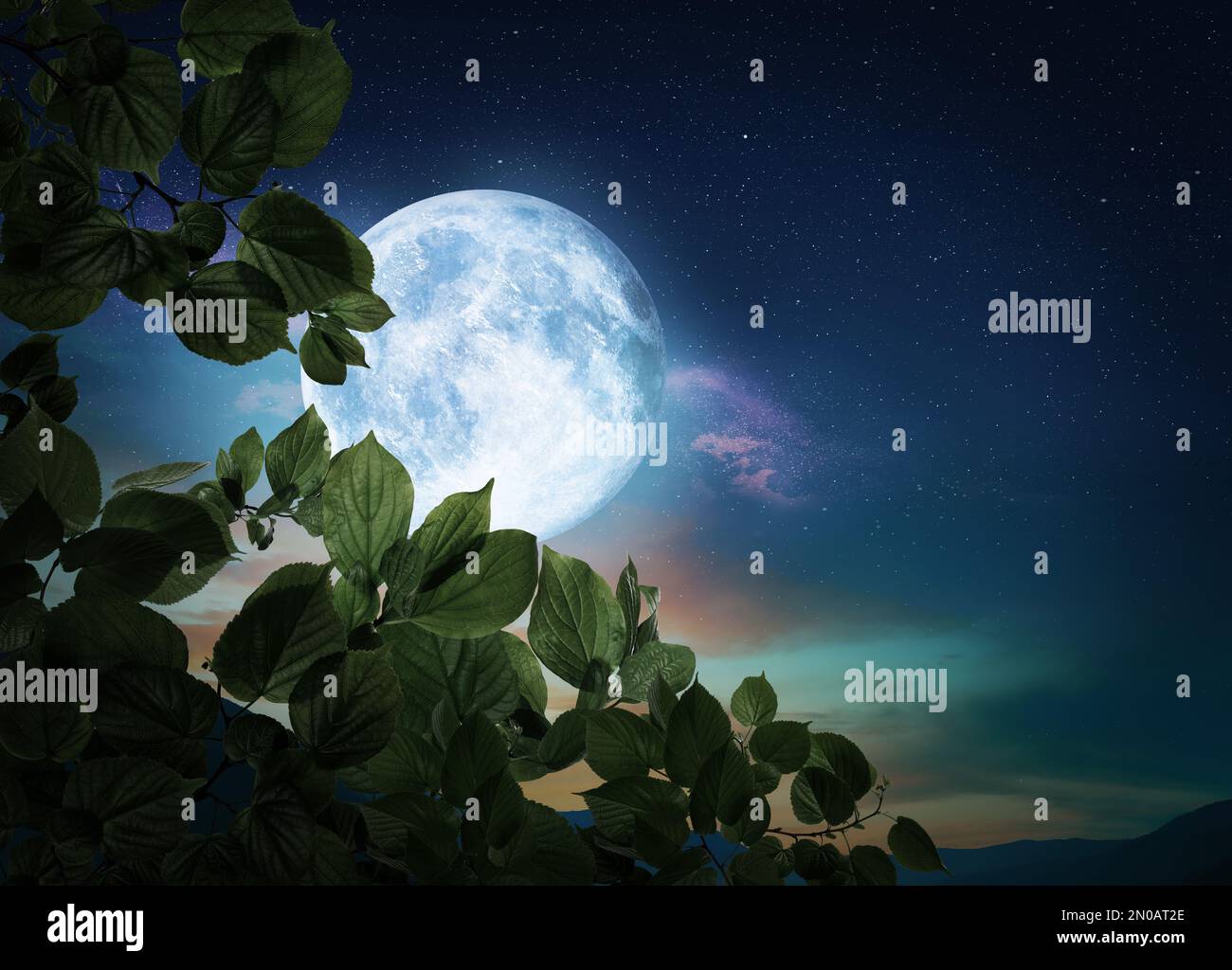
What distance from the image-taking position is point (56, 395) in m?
0.60

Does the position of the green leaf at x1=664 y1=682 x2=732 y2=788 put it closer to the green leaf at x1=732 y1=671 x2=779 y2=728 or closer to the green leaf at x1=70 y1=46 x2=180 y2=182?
the green leaf at x1=732 y1=671 x2=779 y2=728

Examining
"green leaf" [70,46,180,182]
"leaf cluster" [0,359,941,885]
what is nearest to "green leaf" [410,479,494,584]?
"leaf cluster" [0,359,941,885]

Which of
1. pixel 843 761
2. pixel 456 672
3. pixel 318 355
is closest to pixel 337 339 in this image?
pixel 318 355

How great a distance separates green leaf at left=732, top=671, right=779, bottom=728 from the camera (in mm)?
581

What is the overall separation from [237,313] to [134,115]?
0.32 ft

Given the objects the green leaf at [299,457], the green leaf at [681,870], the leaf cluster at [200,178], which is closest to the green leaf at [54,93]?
the leaf cluster at [200,178]

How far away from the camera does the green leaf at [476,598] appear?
0.44m

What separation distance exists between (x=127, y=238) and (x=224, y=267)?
42 mm

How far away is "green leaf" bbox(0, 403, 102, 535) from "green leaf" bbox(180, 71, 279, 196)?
0.48 ft

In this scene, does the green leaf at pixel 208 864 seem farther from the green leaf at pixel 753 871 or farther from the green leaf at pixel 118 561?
the green leaf at pixel 753 871

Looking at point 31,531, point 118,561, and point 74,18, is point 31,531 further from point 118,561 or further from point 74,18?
point 74,18

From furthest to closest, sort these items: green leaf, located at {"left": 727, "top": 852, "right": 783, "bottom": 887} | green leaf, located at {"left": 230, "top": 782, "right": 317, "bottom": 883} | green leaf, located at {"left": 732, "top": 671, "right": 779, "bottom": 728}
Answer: green leaf, located at {"left": 732, "top": 671, "right": 779, "bottom": 728} < green leaf, located at {"left": 727, "top": 852, "right": 783, "bottom": 887} < green leaf, located at {"left": 230, "top": 782, "right": 317, "bottom": 883}
